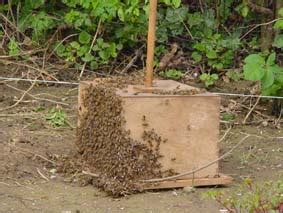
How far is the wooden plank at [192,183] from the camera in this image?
4441 mm

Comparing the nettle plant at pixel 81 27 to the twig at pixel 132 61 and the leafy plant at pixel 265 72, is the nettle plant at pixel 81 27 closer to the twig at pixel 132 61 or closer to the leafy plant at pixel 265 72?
the twig at pixel 132 61

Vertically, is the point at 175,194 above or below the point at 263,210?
below

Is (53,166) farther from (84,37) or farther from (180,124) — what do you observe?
(84,37)

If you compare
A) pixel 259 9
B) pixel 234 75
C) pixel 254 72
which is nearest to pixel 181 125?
pixel 254 72

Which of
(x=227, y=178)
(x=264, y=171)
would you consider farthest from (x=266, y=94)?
(x=227, y=178)

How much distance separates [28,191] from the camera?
4.41 meters

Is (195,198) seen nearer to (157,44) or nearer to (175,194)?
(175,194)

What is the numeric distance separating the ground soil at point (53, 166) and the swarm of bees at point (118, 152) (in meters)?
0.08

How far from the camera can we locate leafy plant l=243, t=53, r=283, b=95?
605 cm

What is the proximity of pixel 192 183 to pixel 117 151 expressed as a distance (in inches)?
17.5

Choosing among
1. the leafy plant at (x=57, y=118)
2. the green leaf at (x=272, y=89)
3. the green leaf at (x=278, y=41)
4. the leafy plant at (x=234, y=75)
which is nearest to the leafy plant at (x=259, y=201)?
the leafy plant at (x=57, y=118)

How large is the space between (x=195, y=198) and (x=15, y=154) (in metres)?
1.21

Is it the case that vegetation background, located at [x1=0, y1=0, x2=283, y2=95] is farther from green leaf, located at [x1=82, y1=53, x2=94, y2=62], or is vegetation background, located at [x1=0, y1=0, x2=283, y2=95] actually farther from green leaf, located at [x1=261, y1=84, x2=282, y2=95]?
green leaf, located at [x1=261, y1=84, x2=282, y2=95]

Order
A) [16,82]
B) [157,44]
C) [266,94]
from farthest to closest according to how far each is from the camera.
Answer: [157,44] → [16,82] → [266,94]
